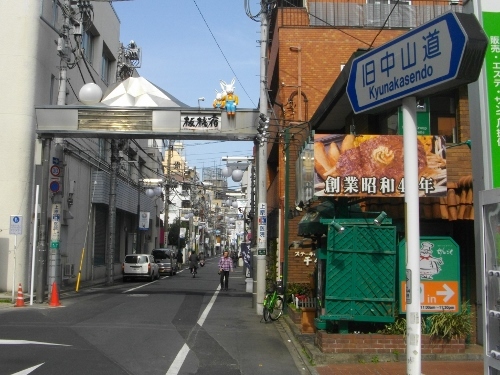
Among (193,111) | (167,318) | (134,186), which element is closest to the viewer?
(167,318)

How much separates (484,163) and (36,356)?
8.34m

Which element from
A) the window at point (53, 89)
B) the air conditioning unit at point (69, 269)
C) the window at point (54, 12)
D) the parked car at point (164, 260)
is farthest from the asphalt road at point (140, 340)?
the parked car at point (164, 260)

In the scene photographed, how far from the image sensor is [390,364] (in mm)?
10305

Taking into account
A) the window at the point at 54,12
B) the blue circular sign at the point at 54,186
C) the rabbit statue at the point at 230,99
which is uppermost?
the window at the point at 54,12

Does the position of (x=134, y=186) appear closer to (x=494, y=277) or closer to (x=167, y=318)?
(x=167, y=318)

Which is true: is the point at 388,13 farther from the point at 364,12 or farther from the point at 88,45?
the point at 88,45

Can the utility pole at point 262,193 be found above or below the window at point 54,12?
below

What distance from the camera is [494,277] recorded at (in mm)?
6234

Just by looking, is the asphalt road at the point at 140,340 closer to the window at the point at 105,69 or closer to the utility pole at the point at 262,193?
the utility pole at the point at 262,193

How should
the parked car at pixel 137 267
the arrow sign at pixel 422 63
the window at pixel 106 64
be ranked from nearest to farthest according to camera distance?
the arrow sign at pixel 422 63 < the parked car at pixel 137 267 < the window at pixel 106 64

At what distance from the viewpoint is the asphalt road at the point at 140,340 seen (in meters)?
10.1

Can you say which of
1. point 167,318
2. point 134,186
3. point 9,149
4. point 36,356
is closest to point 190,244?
point 134,186

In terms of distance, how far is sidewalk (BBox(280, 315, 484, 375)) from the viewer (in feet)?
32.0

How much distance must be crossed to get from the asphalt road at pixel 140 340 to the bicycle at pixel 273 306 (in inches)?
14.8
